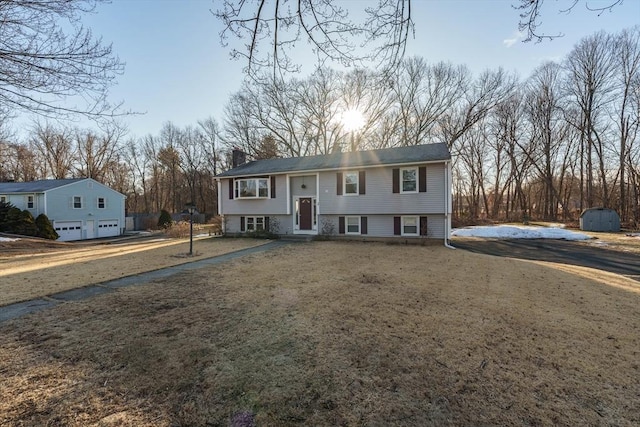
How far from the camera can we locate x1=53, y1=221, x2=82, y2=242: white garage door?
2514cm

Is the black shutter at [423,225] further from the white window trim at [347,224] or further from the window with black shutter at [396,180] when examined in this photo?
the white window trim at [347,224]

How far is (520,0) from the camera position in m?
2.98

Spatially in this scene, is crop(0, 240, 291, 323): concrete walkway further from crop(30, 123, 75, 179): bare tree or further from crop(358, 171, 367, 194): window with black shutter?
crop(30, 123, 75, 179): bare tree

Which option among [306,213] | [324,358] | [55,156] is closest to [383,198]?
[306,213]

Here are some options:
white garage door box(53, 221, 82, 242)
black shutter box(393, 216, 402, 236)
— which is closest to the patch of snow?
black shutter box(393, 216, 402, 236)

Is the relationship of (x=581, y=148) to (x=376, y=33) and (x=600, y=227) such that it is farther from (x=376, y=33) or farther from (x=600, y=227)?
(x=376, y=33)

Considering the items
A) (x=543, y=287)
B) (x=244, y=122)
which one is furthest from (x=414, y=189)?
(x=244, y=122)

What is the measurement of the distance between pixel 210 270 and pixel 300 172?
30.4ft

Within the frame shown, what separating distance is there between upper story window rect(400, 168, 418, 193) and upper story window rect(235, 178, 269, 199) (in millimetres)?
7442

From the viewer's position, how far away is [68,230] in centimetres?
2594

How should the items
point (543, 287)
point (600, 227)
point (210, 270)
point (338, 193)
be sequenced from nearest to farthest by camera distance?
point (543, 287)
point (210, 270)
point (338, 193)
point (600, 227)

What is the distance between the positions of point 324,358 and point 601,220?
89.4ft

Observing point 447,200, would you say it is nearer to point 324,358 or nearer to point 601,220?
point 324,358

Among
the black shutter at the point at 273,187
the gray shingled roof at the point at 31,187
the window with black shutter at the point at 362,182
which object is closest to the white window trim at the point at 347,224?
the window with black shutter at the point at 362,182
